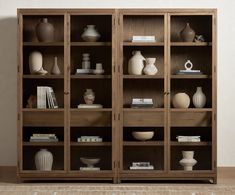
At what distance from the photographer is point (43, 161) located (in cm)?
612

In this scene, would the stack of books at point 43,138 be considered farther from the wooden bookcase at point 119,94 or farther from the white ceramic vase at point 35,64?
the white ceramic vase at point 35,64

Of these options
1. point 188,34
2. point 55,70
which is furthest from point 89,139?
point 188,34

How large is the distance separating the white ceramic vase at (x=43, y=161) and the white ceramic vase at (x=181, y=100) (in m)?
1.38

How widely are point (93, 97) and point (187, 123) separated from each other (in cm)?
98

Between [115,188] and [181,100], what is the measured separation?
1124mm

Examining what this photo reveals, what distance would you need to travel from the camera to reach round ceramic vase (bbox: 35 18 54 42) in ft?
20.1

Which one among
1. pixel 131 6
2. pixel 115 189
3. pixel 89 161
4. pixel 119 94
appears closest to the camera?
pixel 115 189

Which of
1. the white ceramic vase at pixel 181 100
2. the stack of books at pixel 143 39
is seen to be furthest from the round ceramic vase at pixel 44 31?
the white ceramic vase at pixel 181 100

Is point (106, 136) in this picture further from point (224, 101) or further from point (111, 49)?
point (224, 101)

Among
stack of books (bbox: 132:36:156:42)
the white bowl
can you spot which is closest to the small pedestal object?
stack of books (bbox: 132:36:156:42)

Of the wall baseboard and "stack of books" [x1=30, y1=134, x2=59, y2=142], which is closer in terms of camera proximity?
"stack of books" [x1=30, y1=134, x2=59, y2=142]

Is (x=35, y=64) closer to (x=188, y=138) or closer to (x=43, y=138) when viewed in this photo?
(x=43, y=138)

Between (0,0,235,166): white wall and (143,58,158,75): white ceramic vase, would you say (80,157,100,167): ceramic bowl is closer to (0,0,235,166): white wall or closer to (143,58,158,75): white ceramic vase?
(0,0,235,166): white wall

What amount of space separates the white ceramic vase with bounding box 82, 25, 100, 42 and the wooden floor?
4.74 ft
